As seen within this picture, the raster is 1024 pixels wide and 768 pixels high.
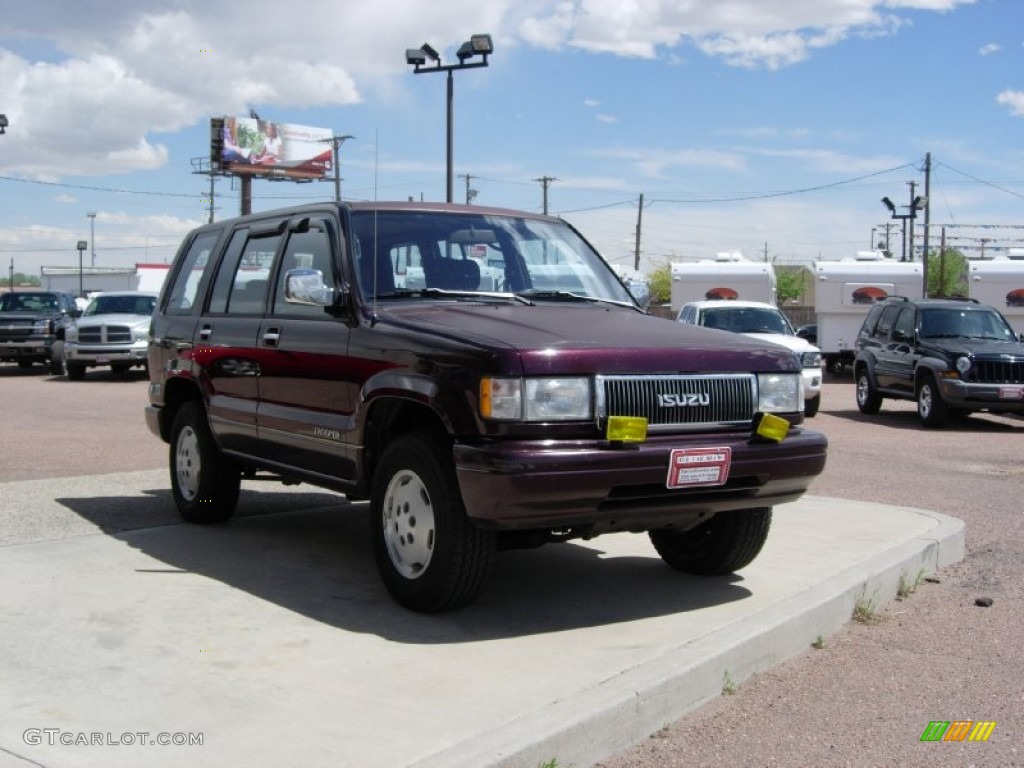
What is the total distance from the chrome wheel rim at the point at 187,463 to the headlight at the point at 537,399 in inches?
126

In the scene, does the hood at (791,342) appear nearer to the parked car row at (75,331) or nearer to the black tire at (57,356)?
the parked car row at (75,331)

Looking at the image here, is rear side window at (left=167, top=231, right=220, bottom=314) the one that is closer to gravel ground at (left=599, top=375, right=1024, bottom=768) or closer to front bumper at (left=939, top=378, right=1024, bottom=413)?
gravel ground at (left=599, top=375, right=1024, bottom=768)

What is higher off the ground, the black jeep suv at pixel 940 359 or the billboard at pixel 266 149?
the billboard at pixel 266 149

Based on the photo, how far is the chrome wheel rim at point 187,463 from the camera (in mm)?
7594

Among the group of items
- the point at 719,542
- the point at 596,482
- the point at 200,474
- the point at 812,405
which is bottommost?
the point at 812,405

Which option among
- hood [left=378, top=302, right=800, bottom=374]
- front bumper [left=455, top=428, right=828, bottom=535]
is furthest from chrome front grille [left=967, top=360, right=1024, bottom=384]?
front bumper [left=455, top=428, right=828, bottom=535]

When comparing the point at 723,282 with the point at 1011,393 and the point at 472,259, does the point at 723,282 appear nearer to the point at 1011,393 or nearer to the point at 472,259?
the point at 1011,393

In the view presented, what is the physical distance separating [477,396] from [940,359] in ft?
43.2

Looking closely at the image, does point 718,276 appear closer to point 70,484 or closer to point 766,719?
point 70,484

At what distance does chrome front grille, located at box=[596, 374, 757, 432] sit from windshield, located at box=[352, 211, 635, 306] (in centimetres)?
129

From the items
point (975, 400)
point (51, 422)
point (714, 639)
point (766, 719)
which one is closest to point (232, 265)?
point (714, 639)

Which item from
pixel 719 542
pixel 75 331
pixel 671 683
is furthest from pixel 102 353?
pixel 671 683

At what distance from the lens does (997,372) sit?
1630 cm

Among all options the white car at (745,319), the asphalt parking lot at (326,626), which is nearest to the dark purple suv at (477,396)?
the asphalt parking lot at (326,626)
